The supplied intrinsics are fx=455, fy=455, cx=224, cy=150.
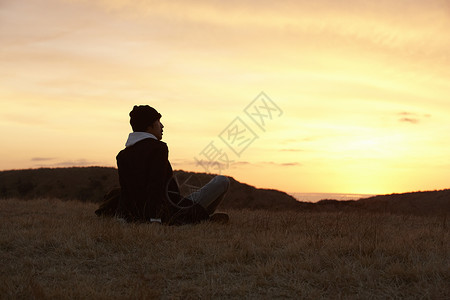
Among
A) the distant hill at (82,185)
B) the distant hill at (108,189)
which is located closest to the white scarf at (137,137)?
the distant hill at (108,189)

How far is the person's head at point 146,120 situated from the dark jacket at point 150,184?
31cm

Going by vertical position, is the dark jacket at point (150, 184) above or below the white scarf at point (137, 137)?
below

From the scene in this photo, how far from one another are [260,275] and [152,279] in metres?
1.16

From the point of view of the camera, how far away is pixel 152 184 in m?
7.61

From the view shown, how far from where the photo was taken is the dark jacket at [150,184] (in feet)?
24.9

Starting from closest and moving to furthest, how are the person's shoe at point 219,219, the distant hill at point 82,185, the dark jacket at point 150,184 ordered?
the dark jacket at point 150,184 < the person's shoe at point 219,219 < the distant hill at point 82,185

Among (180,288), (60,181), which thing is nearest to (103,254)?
(180,288)

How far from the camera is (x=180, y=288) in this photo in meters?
4.56

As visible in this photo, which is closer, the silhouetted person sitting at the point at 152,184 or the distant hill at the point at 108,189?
the silhouetted person sitting at the point at 152,184

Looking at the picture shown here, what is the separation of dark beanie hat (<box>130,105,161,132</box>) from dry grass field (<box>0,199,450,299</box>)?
1.71m

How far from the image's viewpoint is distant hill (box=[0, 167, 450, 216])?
18.4 meters

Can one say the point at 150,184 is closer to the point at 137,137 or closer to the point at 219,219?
the point at 137,137

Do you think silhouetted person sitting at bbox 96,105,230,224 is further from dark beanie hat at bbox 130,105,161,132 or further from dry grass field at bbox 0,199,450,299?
dry grass field at bbox 0,199,450,299

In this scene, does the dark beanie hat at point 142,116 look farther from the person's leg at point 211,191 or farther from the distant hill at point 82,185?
the distant hill at point 82,185
